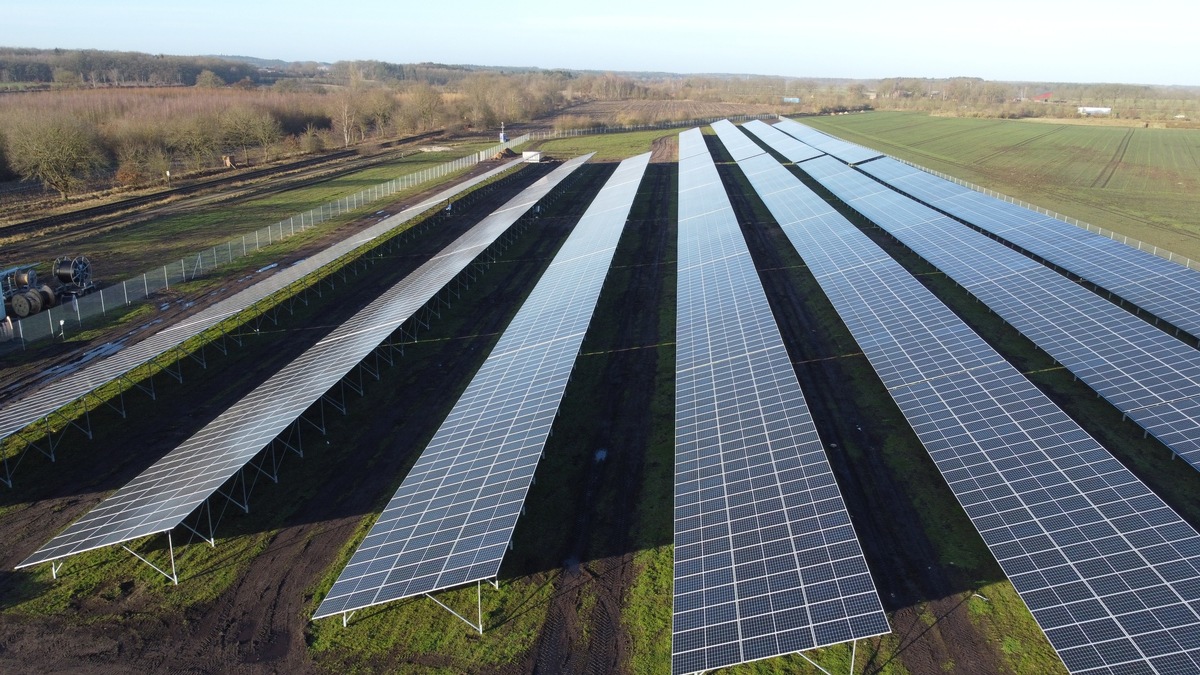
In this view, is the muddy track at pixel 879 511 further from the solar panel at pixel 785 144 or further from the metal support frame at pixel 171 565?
the solar panel at pixel 785 144

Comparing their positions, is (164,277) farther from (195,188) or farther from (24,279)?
(195,188)

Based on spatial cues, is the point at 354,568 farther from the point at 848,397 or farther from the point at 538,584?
the point at 848,397

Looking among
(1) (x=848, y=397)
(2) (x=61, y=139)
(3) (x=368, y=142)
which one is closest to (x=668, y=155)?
(3) (x=368, y=142)

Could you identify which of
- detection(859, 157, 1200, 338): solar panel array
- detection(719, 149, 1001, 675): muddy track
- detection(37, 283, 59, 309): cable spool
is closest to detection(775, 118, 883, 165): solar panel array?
detection(859, 157, 1200, 338): solar panel array

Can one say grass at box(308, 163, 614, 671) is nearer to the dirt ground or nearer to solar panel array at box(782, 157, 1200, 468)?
the dirt ground

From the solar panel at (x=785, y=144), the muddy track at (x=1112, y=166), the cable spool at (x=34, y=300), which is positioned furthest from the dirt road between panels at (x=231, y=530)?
the muddy track at (x=1112, y=166)

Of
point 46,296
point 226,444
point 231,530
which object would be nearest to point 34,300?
point 46,296
